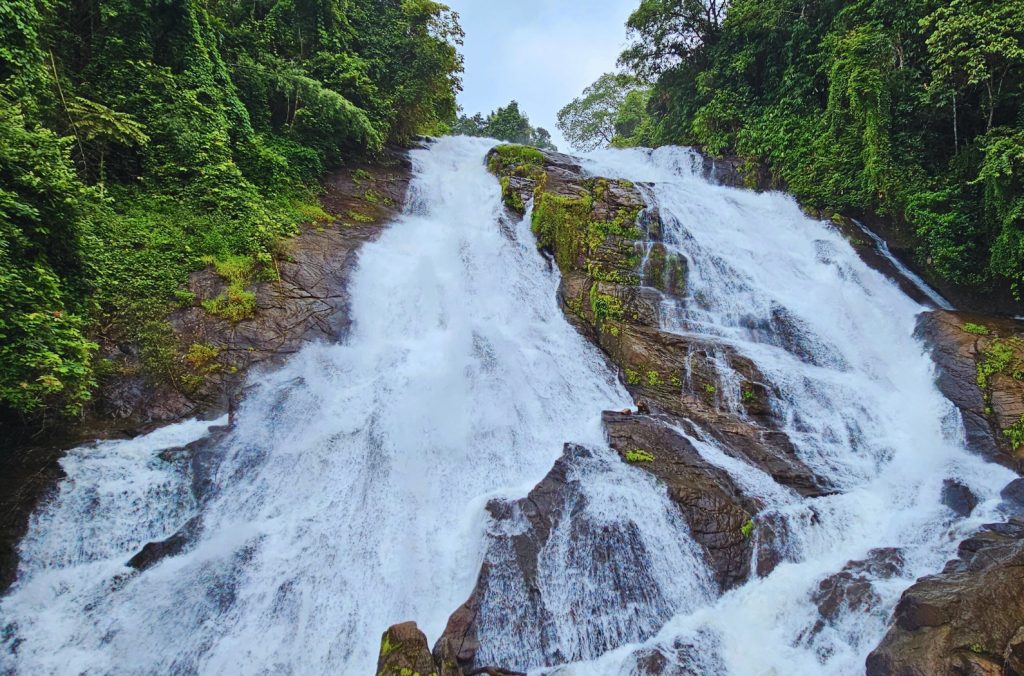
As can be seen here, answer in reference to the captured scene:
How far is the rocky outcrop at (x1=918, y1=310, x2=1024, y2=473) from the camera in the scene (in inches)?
325

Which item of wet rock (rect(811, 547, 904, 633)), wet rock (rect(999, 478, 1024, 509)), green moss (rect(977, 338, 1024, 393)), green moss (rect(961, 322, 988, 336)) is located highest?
green moss (rect(961, 322, 988, 336))

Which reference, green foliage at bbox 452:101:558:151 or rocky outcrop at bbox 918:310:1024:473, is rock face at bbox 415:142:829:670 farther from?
green foliage at bbox 452:101:558:151

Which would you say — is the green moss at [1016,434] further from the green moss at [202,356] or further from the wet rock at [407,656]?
the green moss at [202,356]

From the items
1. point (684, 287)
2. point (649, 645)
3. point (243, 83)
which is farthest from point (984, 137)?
point (243, 83)

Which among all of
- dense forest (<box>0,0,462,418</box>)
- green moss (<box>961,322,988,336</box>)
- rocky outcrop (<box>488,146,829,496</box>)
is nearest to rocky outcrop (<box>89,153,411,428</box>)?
dense forest (<box>0,0,462,418</box>)

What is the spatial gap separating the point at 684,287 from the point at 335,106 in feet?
36.6

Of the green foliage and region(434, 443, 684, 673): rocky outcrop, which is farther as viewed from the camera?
the green foliage

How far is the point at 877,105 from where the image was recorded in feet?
42.5

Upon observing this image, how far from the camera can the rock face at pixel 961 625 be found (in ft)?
14.9

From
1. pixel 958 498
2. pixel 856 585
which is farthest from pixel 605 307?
pixel 958 498

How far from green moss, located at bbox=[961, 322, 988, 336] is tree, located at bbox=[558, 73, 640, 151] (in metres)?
34.2

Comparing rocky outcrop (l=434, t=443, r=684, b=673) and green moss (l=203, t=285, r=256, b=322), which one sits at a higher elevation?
green moss (l=203, t=285, r=256, b=322)

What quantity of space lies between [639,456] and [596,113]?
40946 mm

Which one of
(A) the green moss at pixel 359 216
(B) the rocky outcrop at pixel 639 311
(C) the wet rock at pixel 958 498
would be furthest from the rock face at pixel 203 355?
(C) the wet rock at pixel 958 498
